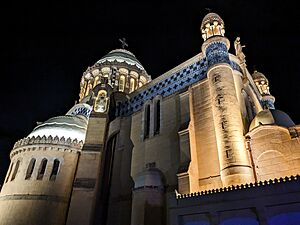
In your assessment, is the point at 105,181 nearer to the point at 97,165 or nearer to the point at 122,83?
the point at 97,165

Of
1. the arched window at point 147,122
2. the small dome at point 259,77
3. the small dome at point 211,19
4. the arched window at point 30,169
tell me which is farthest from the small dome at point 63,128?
the small dome at point 259,77

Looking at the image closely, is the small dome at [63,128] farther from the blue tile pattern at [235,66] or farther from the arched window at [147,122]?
the blue tile pattern at [235,66]

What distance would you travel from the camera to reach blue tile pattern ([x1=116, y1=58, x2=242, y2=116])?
16.8 metres

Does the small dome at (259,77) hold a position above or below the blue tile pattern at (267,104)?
above

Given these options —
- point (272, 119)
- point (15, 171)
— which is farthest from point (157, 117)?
point (15, 171)

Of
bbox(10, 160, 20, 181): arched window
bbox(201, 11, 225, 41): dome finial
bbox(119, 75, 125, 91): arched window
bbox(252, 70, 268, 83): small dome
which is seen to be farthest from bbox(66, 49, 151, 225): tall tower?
bbox(252, 70, 268, 83): small dome

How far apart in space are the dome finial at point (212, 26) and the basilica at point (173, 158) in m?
0.07

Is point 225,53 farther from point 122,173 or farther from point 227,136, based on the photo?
point 122,173

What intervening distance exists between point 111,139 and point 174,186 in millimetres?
7982

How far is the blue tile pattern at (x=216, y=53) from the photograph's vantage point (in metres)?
15.4

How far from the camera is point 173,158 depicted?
14.7 metres

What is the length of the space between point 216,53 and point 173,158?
24.1 feet

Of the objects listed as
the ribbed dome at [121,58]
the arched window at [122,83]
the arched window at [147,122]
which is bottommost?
the arched window at [147,122]

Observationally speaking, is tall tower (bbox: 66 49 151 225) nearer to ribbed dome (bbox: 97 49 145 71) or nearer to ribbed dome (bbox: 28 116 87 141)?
ribbed dome (bbox: 28 116 87 141)
